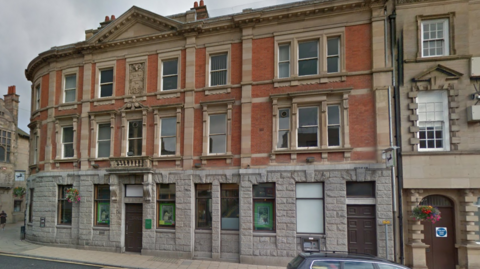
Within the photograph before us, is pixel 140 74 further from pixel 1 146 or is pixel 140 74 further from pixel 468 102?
pixel 1 146

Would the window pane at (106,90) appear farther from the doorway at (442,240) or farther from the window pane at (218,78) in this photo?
the doorway at (442,240)

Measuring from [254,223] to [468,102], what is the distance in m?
9.91

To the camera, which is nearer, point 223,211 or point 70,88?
point 223,211

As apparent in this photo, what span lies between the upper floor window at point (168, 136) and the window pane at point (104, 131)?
10.8ft

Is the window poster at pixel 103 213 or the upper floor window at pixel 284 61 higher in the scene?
the upper floor window at pixel 284 61

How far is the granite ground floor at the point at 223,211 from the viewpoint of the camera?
39.7 ft

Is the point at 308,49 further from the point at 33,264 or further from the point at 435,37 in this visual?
the point at 33,264

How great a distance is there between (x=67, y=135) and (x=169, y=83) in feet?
23.3

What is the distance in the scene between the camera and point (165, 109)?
49.2 ft

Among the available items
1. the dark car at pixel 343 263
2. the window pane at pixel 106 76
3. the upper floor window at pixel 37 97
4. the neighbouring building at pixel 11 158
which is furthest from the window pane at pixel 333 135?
the neighbouring building at pixel 11 158

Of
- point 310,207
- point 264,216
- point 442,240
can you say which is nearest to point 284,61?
point 310,207

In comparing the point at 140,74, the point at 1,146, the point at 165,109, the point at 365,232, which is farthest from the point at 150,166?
the point at 1,146

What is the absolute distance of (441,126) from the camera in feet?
39.0

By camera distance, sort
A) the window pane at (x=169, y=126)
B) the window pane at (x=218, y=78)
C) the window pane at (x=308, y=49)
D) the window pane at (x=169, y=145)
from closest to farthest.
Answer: the window pane at (x=308, y=49), the window pane at (x=218, y=78), the window pane at (x=169, y=145), the window pane at (x=169, y=126)
